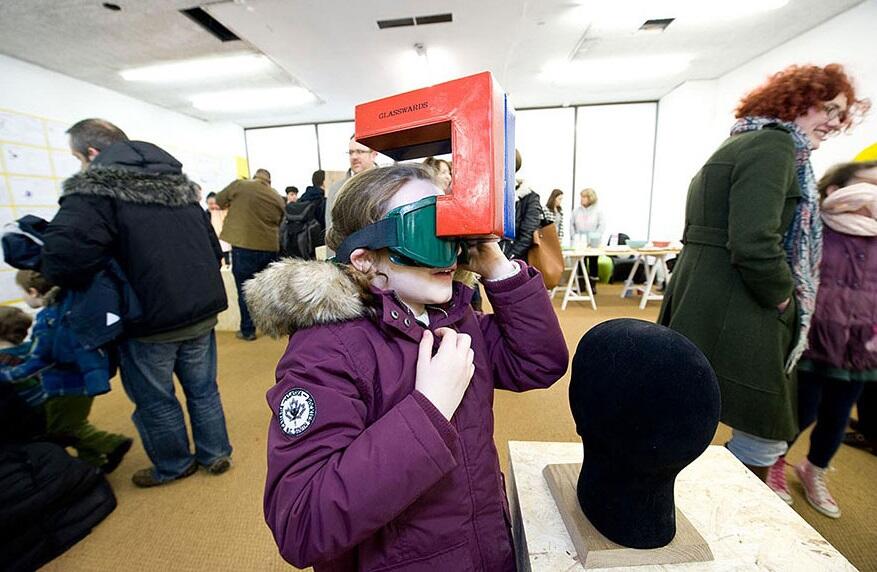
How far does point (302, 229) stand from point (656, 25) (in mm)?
4242

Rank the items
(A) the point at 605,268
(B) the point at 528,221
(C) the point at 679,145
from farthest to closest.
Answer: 1. (A) the point at 605,268
2. (C) the point at 679,145
3. (B) the point at 528,221

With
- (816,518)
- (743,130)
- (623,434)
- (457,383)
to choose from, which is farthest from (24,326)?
(816,518)

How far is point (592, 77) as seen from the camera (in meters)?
5.68

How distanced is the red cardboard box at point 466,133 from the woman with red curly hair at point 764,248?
1.03 m

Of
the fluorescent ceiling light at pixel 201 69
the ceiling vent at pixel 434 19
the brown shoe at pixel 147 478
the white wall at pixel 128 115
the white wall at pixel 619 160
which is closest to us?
the brown shoe at pixel 147 478

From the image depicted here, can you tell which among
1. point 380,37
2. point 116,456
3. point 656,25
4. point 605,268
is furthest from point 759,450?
point 605,268

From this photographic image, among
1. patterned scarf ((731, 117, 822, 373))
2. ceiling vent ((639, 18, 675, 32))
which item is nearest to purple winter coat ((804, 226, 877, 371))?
patterned scarf ((731, 117, 822, 373))

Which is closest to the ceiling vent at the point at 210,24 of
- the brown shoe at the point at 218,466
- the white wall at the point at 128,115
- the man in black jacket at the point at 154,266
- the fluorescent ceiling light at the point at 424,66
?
the fluorescent ceiling light at the point at 424,66

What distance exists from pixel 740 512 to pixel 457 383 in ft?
2.28

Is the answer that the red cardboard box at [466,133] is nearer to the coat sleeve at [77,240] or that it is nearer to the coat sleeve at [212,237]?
the coat sleeve at [77,240]

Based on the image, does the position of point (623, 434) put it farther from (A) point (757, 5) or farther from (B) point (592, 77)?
(B) point (592, 77)

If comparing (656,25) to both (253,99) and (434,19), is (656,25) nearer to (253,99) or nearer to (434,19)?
(434,19)

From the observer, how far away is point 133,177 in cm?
156

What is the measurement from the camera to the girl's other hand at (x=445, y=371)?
0.65m
